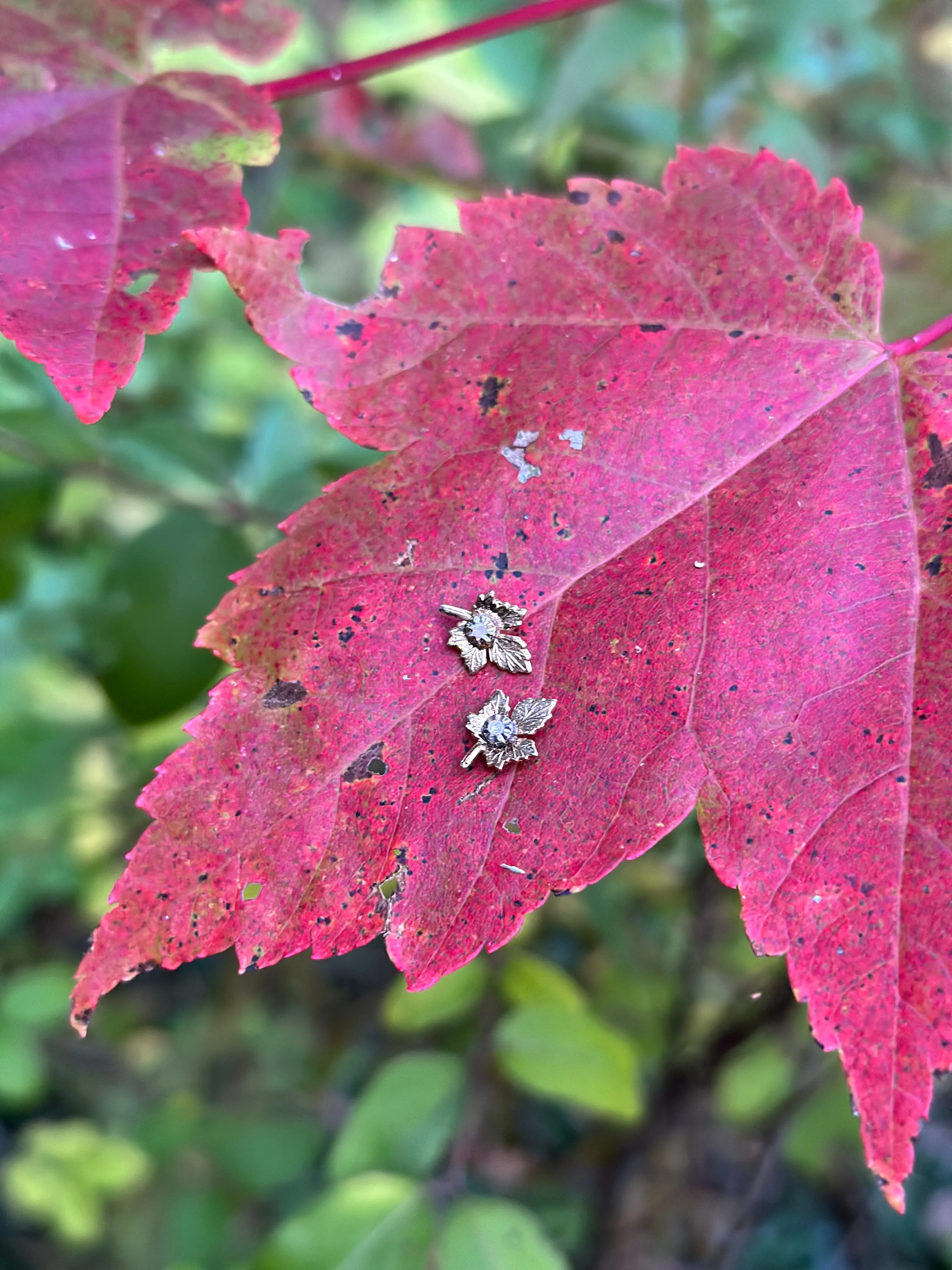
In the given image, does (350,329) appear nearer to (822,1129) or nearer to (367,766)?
(367,766)

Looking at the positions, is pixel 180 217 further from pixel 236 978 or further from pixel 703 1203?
pixel 703 1203

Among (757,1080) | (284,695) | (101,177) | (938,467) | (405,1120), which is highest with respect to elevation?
(101,177)

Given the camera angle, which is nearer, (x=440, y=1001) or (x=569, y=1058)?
(x=569, y=1058)

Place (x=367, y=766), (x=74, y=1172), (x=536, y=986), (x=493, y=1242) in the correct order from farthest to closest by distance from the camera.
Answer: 1. (x=74, y=1172)
2. (x=536, y=986)
3. (x=493, y=1242)
4. (x=367, y=766)

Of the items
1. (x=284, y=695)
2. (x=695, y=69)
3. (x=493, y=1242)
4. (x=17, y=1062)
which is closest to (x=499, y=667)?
(x=284, y=695)

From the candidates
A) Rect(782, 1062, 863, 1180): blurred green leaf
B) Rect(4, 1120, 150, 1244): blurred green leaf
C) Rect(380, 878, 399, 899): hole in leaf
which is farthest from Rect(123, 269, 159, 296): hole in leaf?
Rect(4, 1120, 150, 1244): blurred green leaf

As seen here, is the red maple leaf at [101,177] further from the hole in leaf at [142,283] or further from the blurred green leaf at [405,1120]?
the blurred green leaf at [405,1120]

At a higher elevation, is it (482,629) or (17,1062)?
(482,629)

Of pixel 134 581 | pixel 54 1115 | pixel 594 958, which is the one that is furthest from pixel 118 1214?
pixel 134 581
